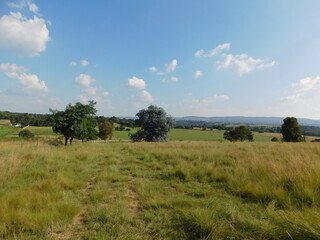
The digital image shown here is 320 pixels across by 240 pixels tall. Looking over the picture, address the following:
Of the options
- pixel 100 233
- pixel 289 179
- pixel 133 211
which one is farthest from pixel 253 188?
pixel 100 233

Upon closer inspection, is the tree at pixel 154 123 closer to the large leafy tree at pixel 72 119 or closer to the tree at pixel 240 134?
the large leafy tree at pixel 72 119

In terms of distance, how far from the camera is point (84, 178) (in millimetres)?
5488

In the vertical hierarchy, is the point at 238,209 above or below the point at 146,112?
below

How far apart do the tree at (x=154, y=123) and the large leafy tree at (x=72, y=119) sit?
897cm

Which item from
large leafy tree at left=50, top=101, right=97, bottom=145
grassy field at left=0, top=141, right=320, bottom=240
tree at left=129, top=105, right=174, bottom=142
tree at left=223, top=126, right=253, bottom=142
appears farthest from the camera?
tree at left=223, top=126, right=253, bottom=142

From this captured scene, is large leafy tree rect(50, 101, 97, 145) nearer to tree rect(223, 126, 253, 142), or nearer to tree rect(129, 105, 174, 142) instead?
tree rect(129, 105, 174, 142)

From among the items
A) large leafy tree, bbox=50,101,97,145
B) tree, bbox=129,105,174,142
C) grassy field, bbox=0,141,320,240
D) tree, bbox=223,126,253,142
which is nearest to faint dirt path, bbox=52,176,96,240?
grassy field, bbox=0,141,320,240

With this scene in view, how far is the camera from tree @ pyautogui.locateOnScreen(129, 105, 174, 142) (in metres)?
29.0

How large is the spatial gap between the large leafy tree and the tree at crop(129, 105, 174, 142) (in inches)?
353

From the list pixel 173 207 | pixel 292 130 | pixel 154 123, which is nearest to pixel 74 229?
pixel 173 207

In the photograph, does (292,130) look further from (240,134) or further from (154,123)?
(154,123)

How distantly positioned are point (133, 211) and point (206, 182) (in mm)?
2677

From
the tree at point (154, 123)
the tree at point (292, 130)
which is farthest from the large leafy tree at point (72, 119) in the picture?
the tree at point (292, 130)

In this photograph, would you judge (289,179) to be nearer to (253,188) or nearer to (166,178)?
(253,188)
